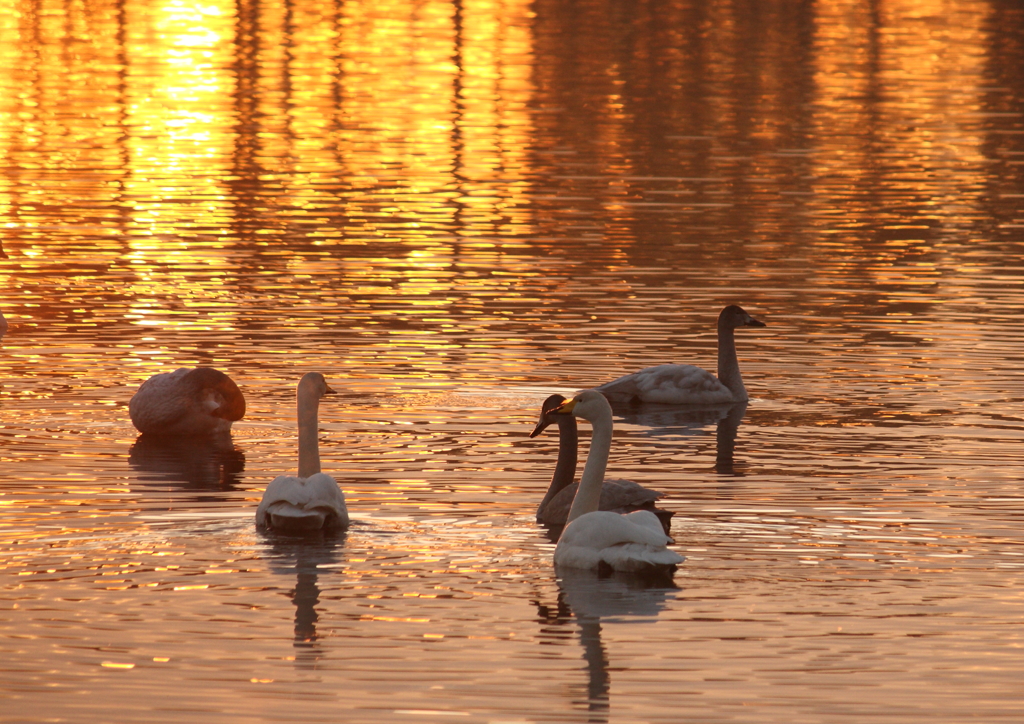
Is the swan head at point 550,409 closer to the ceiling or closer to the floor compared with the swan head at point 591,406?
closer to the floor

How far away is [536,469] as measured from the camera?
16.8 m

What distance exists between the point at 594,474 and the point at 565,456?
1.29m

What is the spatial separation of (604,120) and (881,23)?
155 feet

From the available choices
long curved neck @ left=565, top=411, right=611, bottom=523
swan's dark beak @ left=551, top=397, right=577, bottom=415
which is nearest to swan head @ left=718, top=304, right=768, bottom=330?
swan's dark beak @ left=551, top=397, right=577, bottom=415

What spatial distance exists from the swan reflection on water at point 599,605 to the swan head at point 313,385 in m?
2.90

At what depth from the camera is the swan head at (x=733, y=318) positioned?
21.0 m

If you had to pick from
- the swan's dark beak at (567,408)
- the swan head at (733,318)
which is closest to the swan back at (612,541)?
the swan's dark beak at (567,408)

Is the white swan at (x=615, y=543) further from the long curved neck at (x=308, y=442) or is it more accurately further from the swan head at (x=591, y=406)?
the long curved neck at (x=308, y=442)

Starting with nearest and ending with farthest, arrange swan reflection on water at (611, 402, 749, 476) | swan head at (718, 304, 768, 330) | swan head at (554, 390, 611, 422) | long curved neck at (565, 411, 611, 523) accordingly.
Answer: long curved neck at (565, 411, 611, 523), swan head at (554, 390, 611, 422), swan reflection on water at (611, 402, 749, 476), swan head at (718, 304, 768, 330)

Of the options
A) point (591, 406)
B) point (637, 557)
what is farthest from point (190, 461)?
point (637, 557)

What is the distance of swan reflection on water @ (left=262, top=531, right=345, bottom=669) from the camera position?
37.6 feet

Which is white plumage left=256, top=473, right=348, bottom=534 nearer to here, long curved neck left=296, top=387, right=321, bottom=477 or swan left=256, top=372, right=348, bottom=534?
swan left=256, top=372, right=348, bottom=534

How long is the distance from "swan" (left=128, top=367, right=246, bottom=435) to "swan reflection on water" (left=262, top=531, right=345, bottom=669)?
160 inches

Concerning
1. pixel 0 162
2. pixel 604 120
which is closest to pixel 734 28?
pixel 604 120
